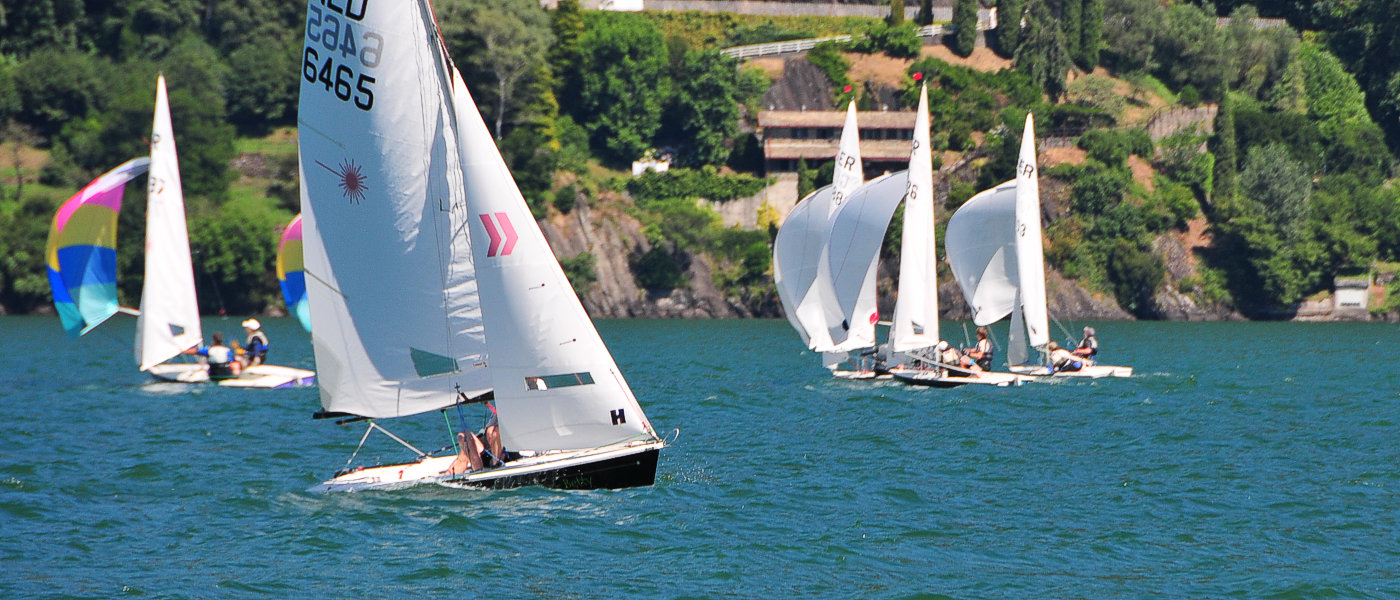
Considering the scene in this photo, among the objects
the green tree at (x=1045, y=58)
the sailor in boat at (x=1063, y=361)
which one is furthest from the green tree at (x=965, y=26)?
the sailor in boat at (x=1063, y=361)

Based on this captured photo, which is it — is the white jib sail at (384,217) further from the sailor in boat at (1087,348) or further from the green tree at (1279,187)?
the green tree at (1279,187)

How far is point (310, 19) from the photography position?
23.1m

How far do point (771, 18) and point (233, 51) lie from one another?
37934mm

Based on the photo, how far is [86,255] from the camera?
44281mm

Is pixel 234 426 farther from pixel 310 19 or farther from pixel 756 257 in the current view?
pixel 756 257

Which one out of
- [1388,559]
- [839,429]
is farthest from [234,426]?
[1388,559]

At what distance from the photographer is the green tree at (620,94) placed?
104125 millimetres

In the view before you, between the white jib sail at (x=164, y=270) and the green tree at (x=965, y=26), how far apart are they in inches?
3053

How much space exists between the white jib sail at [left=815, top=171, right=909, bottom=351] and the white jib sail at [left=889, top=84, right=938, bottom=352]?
515mm

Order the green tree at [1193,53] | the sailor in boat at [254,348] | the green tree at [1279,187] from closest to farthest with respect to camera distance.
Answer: the sailor in boat at [254,348]
the green tree at [1279,187]
the green tree at [1193,53]

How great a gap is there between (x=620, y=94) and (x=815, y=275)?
5863 cm

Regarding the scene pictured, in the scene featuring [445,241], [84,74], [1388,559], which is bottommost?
[1388,559]

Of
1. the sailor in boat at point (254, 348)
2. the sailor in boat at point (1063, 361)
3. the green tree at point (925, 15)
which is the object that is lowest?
the sailor in boat at point (1063, 361)

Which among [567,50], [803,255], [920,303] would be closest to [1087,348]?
[920,303]
